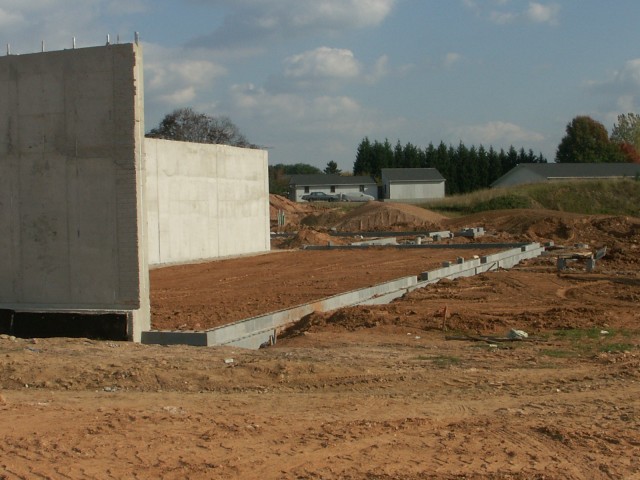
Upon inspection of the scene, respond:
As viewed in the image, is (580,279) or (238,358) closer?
(238,358)

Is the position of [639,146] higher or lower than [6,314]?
higher

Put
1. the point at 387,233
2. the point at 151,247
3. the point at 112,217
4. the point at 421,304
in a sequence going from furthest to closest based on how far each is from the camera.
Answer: the point at 387,233
the point at 151,247
the point at 421,304
the point at 112,217

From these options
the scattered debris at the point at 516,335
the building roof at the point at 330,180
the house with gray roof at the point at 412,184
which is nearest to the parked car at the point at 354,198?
the house with gray roof at the point at 412,184

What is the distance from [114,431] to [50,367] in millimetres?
2814

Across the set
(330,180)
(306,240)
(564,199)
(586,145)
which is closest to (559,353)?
(306,240)

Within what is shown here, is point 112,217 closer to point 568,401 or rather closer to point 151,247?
point 568,401

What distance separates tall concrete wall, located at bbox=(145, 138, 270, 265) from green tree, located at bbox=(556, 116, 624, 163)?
69588 mm

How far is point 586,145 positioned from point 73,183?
294ft

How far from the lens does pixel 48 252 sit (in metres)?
11.2

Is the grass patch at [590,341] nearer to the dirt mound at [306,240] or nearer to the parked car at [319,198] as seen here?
the dirt mound at [306,240]

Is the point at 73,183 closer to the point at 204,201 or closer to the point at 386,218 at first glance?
the point at 204,201

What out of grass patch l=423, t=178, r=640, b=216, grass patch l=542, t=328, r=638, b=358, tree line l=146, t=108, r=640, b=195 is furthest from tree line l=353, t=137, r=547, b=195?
grass patch l=542, t=328, r=638, b=358

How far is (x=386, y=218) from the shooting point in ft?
157

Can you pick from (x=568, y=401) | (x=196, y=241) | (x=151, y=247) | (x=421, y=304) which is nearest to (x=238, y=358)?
(x=568, y=401)
